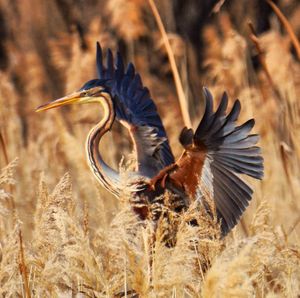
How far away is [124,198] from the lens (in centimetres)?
296

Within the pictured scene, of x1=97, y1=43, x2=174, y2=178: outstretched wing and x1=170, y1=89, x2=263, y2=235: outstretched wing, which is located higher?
x1=97, y1=43, x2=174, y2=178: outstretched wing

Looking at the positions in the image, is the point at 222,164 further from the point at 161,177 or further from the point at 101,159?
the point at 101,159

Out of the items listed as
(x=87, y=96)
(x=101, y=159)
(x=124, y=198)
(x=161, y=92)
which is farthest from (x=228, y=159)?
(x=161, y=92)

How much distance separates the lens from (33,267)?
3254 mm

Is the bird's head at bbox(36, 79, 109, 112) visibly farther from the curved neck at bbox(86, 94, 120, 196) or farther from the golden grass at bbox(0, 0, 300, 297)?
the golden grass at bbox(0, 0, 300, 297)

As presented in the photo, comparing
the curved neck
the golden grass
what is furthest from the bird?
the golden grass

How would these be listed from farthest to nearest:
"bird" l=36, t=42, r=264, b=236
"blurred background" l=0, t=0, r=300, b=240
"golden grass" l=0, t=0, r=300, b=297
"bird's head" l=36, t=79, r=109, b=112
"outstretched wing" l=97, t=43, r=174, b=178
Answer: "blurred background" l=0, t=0, r=300, b=240, "bird's head" l=36, t=79, r=109, b=112, "outstretched wing" l=97, t=43, r=174, b=178, "bird" l=36, t=42, r=264, b=236, "golden grass" l=0, t=0, r=300, b=297

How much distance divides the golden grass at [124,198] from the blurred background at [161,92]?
16mm

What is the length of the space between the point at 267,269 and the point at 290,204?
2.10m

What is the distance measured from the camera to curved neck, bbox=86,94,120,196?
455 cm

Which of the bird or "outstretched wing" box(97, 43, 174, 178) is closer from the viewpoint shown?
the bird

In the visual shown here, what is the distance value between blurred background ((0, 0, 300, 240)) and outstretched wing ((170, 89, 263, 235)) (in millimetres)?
242

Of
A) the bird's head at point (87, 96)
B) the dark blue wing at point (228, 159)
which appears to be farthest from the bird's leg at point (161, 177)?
the bird's head at point (87, 96)

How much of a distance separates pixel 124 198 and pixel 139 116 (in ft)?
7.41
